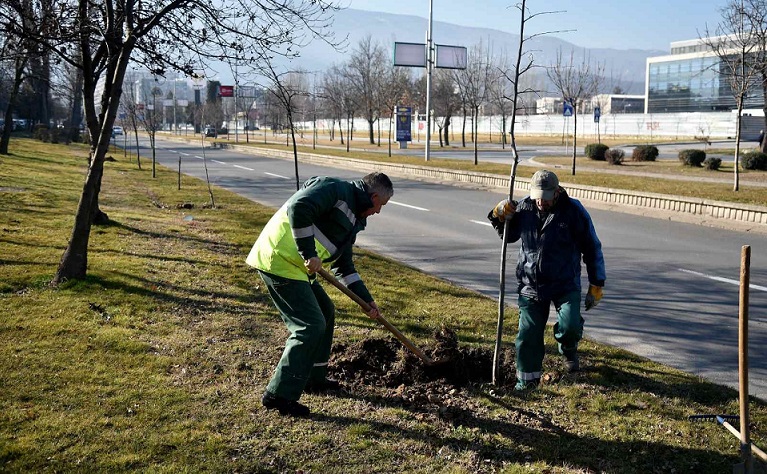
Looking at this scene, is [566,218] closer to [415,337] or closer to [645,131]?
[415,337]

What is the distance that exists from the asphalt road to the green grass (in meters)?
0.74

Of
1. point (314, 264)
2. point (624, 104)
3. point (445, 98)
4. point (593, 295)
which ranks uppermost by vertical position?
point (624, 104)

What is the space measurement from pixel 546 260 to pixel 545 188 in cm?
54

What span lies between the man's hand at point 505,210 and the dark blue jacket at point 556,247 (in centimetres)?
11

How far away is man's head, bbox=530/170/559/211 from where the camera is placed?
179 inches

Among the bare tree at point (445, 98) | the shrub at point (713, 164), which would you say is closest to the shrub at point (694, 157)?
the shrub at point (713, 164)

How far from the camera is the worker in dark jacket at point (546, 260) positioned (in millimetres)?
4680

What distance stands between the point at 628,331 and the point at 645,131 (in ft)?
A: 213

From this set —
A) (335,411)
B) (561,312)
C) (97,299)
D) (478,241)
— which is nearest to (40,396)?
(335,411)

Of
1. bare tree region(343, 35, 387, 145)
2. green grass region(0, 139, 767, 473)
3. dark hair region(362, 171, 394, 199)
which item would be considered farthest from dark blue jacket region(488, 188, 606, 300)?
bare tree region(343, 35, 387, 145)

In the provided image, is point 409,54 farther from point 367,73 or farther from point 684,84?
point 684,84

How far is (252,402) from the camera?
4.49 metres

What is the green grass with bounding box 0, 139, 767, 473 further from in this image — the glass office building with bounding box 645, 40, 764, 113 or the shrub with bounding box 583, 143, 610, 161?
the glass office building with bounding box 645, 40, 764, 113

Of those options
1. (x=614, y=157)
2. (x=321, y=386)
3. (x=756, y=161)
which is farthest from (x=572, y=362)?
(x=614, y=157)
